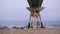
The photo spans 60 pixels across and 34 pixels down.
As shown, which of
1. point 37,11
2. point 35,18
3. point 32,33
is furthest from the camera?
point 37,11

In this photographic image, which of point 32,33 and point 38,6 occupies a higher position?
point 38,6

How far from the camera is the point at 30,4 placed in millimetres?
2572

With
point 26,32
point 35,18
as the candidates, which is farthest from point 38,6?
point 26,32

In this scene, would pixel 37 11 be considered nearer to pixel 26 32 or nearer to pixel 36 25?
pixel 36 25

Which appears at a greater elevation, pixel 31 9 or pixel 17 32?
pixel 31 9

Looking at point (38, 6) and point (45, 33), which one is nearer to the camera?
point (45, 33)

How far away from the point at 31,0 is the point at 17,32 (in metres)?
0.63

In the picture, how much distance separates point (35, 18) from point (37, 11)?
20cm

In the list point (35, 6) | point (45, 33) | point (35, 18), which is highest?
point (35, 6)

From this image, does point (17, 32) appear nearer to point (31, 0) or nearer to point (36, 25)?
point (36, 25)

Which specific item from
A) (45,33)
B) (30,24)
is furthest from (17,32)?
(30,24)

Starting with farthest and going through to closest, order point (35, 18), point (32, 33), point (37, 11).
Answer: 1. point (37, 11)
2. point (35, 18)
3. point (32, 33)

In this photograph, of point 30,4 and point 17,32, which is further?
point 30,4

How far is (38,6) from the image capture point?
256 cm
